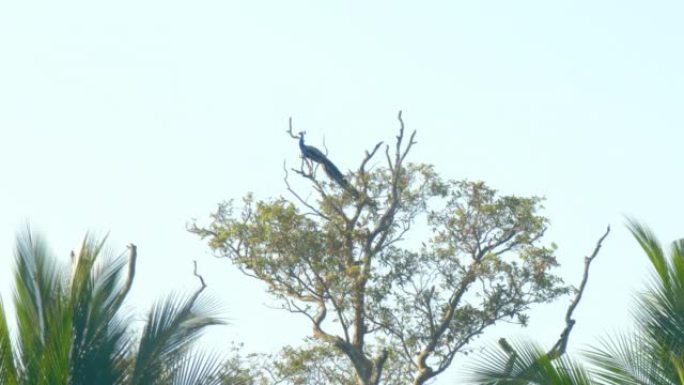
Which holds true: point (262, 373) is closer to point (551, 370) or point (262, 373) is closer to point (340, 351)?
point (340, 351)

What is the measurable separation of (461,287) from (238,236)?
282 centimetres

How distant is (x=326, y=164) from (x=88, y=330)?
9665 mm

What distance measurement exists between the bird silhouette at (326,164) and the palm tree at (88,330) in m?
8.99

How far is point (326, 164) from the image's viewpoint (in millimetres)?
19406

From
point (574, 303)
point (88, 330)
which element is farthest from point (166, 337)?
point (574, 303)

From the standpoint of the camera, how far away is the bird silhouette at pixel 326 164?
63.4ft

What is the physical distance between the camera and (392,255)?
65.3 ft

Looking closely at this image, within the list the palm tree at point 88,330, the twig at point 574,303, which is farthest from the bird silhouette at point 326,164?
the palm tree at point 88,330

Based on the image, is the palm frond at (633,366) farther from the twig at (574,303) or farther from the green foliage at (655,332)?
the twig at (574,303)

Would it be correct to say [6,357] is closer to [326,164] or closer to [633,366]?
[633,366]

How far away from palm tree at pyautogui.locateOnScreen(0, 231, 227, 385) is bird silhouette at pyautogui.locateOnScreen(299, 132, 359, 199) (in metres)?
8.99

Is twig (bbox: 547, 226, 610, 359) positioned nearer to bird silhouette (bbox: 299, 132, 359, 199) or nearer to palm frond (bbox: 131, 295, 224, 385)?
bird silhouette (bbox: 299, 132, 359, 199)

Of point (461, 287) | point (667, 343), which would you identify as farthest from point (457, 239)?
point (667, 343)

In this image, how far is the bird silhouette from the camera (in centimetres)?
1931
